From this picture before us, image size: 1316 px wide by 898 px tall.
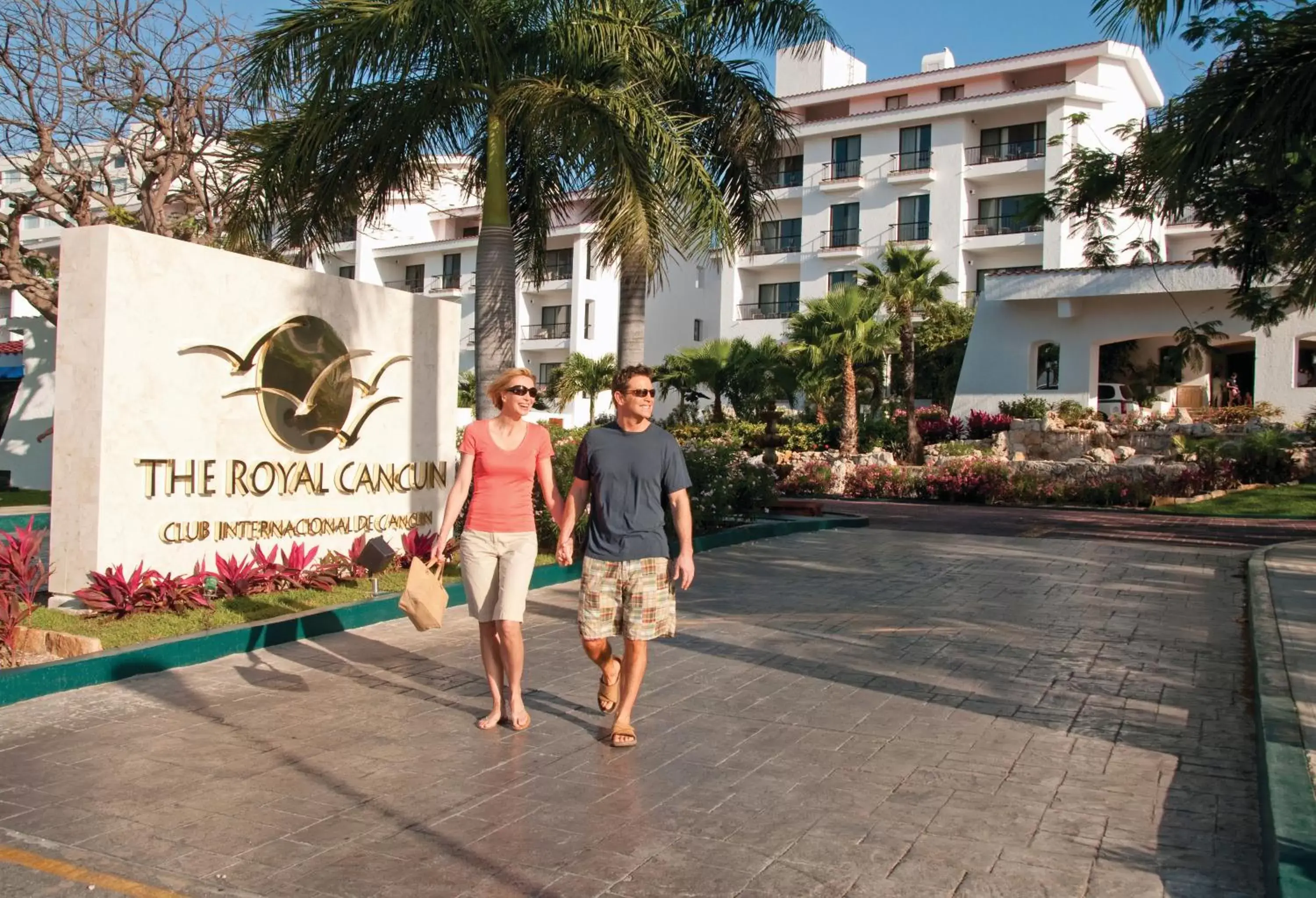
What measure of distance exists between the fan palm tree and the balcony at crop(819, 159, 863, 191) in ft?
107

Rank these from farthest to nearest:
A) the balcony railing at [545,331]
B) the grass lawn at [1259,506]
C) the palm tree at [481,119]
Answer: the balcony railing at [545,331]
the grass lawn at [1259,506]
the palm tree at [481,119]

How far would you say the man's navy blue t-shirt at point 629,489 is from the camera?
5680 millimetres

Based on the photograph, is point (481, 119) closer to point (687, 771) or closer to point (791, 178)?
point (687, 771)

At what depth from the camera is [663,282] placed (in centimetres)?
1341

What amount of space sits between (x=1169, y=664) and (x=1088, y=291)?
2788cm

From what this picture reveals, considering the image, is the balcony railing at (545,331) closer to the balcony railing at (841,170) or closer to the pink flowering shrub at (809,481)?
the balcony railing at (841,170)

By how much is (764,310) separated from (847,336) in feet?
59.9

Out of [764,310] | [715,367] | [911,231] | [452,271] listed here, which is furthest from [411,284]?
[911,231]

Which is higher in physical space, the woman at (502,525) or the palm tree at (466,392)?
the palm tree at (466,392)

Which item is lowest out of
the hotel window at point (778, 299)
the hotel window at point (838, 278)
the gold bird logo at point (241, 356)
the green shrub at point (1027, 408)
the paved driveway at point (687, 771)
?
the paved driveway at point (687, 771)

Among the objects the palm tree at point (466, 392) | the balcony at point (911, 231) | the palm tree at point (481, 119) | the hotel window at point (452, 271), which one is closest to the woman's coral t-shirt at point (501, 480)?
the palm tree at point (481, 119)

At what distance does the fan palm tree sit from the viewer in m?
13.8

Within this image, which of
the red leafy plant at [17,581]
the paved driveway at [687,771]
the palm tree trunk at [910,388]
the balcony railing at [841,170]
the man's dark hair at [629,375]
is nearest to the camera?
the paved driveway at [687,771]

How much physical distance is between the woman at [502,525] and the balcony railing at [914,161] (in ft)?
138
